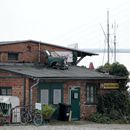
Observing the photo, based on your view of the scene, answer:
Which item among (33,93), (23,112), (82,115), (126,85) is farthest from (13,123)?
(126,85)

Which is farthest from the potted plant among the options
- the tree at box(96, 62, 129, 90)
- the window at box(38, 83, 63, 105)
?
the tree at box(96, 62, 129, 90)

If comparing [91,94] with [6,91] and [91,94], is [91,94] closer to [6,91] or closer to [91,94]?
[91,94]

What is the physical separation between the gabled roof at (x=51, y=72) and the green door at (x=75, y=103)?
989 millimetres

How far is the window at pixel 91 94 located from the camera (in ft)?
115

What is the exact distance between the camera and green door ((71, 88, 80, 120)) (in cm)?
3400

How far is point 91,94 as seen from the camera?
3519 centimetres

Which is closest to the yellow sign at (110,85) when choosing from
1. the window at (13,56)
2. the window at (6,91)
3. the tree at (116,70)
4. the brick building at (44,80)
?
the brick building at (44,80)

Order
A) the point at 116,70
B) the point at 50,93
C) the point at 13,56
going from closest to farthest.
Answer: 1. the point at 50,93
2. the point at 13,56
3. the point at 116,70

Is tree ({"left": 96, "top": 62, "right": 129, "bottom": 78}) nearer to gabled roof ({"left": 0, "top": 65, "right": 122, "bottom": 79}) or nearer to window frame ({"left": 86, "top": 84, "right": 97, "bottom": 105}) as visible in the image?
gabled roof ({"left": 0, "top": 65, "right": 122, "bottom": 79})

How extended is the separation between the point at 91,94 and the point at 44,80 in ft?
12.7

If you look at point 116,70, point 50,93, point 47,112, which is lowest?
point 47,112

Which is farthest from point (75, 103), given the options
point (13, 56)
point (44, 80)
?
point (13, 56)

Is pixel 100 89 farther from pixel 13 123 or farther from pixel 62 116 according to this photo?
pixel 13 123

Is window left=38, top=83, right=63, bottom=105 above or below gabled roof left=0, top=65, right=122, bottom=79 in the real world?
below
